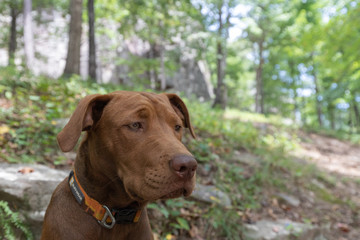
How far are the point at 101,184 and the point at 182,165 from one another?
0.81 m

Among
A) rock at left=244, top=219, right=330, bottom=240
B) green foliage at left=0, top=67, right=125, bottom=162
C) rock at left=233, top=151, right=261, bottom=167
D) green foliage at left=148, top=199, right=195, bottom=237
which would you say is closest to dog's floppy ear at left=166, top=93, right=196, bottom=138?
green foliage at left=148, top=199, right=195, bottom=237

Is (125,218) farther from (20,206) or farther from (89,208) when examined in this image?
(20,206)

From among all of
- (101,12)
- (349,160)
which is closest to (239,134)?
(349,160)

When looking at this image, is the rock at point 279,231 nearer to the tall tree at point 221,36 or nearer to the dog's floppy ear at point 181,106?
the dog's floppy ear at point 181,106

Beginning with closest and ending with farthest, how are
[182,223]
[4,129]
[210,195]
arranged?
[182,223] → [4,129] → [210,195]

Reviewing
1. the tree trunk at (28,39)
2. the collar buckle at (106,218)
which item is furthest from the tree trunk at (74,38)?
the collar buckle at (106,218)

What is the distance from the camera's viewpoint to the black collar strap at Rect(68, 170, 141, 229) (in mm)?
2148

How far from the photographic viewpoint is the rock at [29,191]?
3.23 m

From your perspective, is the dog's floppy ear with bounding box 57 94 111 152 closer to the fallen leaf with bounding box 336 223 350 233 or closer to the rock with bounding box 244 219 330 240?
the rock with bounding box 244 219 330 240

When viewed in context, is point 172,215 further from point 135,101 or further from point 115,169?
point 135,101

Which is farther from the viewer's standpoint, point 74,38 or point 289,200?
point 74,38

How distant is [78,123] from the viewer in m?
2.08

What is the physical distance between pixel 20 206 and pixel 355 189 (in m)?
8.77

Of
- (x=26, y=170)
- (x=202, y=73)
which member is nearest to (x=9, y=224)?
(x=26, y=170)
